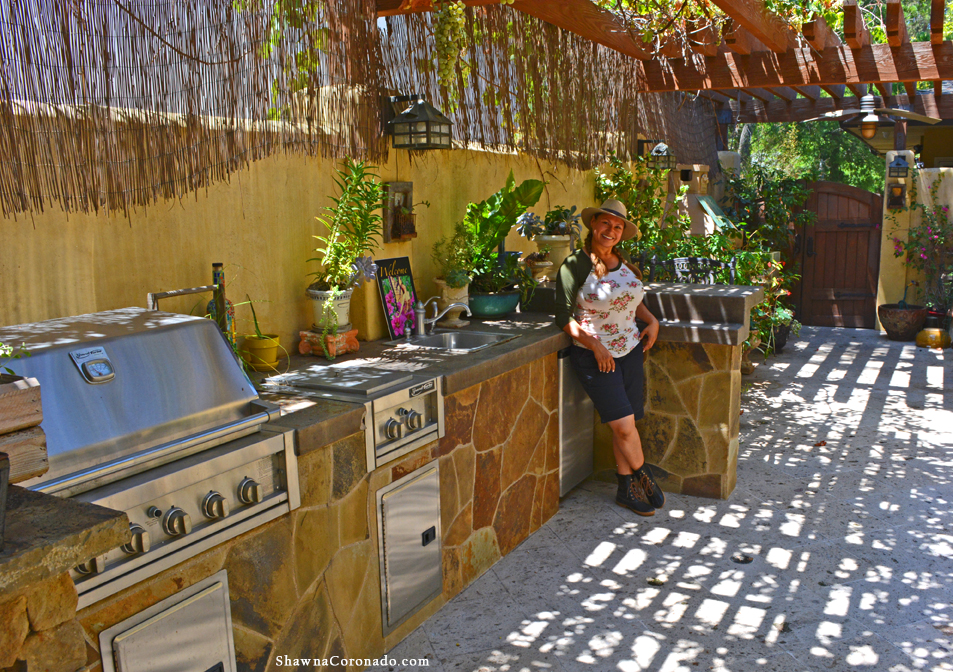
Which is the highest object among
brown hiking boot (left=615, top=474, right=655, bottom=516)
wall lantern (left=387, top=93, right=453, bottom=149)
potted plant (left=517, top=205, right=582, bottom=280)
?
wall lantern (left=387, top=93, right=453, bottom=149)

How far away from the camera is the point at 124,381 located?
2.25m

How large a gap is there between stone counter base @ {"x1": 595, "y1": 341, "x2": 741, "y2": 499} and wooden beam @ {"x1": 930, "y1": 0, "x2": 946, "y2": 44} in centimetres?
276

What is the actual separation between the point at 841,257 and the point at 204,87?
30.6ft

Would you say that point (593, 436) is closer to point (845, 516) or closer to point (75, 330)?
point (845, 516)

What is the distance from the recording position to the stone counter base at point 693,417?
451cm

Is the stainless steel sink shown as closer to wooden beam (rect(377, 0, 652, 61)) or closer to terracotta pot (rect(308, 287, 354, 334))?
terracotta pot (rect(308, 287, 354, 334))

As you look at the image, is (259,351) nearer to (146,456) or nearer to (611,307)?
(146,456)

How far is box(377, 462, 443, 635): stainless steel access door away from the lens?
3.00m

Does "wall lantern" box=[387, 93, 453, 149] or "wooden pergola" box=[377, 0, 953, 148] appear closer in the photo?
"wall lantern" box=[387, 93, 453, 149]

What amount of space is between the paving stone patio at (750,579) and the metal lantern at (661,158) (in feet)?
9.20

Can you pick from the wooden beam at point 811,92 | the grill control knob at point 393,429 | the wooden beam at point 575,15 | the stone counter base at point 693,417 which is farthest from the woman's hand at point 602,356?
the wooden beam at point 811,92

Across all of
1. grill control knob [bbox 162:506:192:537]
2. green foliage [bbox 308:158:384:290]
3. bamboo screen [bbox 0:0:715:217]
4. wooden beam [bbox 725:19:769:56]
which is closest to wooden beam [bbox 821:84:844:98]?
wooden beam [bbox 725:19:769:56]

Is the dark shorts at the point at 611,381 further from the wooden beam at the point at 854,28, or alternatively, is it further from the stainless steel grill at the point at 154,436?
the wooden beam at the point at 854,28

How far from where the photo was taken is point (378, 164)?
164 inches
